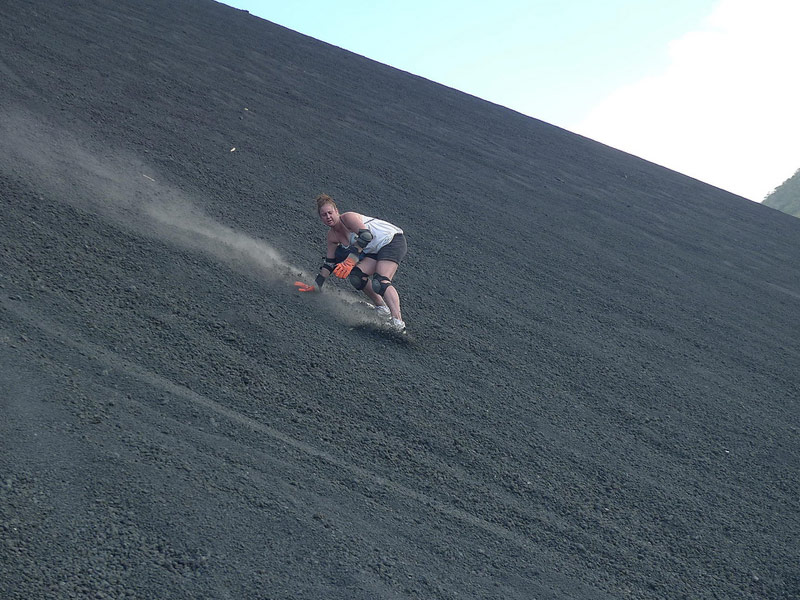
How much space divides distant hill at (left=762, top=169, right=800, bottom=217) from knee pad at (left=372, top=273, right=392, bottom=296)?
19.8 meters

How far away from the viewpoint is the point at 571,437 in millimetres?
5672

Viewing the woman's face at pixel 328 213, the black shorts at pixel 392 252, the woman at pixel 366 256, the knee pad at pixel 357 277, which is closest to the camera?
the woman's face at pixel 328 213

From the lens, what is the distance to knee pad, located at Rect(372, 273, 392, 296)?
636cm

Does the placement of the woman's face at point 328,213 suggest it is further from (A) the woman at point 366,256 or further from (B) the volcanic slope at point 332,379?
(B) the volcanic slope at point 332,379

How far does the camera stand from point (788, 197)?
22750 mm

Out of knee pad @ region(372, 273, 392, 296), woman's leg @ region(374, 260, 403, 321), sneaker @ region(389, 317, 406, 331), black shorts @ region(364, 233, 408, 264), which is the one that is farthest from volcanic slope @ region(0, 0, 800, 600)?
black shorts @ region(364, 233, 408, 264)

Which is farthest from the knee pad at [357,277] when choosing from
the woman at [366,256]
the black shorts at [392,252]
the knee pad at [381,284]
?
the black shorts at [392,252]

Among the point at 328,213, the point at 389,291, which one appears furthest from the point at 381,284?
the point at 328,213

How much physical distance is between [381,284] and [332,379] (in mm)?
1286

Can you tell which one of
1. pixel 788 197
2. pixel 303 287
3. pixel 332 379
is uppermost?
pixel 788 197

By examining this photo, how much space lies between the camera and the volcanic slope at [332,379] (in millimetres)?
3852

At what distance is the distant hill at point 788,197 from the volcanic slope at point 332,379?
12.1m

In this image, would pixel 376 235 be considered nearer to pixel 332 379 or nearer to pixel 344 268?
pixel 344 268

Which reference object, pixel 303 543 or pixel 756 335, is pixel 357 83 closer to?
pixel 756 335
